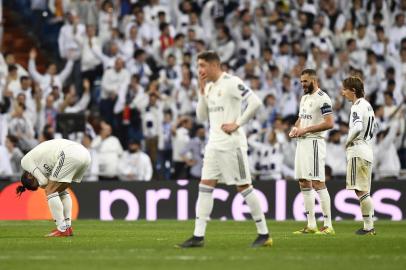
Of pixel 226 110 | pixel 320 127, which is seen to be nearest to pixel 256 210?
pixel 226 110

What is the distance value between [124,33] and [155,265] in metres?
18.9

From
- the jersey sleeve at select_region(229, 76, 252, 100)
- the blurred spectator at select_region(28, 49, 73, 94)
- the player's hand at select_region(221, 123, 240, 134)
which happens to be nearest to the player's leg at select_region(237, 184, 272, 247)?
the player's hand at select_region(221, 123, 240, 134)

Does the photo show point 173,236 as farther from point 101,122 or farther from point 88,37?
point 88,37

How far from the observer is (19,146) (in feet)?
86.4

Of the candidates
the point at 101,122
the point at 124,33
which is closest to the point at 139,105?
the point at 101,122

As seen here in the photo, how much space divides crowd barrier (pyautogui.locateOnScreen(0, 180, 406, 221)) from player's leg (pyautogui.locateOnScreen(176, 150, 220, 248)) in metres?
11.3

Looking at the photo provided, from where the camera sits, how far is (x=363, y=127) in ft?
57.5

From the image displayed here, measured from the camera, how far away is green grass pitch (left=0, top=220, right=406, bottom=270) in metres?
12.0

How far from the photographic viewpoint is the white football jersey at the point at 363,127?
1733 cm

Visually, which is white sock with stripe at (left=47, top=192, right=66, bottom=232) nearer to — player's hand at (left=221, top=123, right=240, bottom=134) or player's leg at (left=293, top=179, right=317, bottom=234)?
player's leg at (left=293, top=179, right=317, bottom=234)

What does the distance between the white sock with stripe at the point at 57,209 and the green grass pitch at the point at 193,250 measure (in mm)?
313

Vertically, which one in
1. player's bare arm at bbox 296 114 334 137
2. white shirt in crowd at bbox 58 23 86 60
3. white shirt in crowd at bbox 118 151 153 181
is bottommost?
white shirt in crowd at bbox 118 151 153 181

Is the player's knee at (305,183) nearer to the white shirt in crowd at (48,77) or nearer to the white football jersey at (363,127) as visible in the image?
the white football jersey at (363,127)

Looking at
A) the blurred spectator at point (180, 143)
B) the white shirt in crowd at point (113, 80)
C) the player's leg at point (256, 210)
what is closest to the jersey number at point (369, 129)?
the player's leg at point (256, 210)
